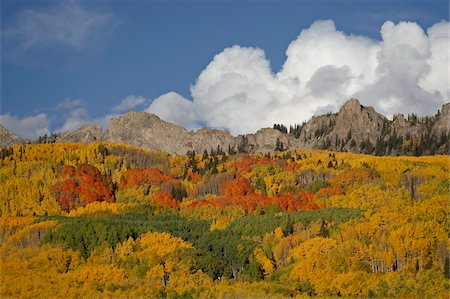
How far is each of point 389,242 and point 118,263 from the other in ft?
221

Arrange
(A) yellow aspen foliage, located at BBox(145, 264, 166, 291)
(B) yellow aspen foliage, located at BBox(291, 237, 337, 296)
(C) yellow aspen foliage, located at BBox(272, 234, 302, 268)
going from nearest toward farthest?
(B) yellow aspen foliage, located at BBox(291, 237, 337, 296), (A) yellow aspen foliage, located at BBox(145, 264, 166, 291), (C) yellow aspen foliage, located at BBox(272, 234, 302, 268)

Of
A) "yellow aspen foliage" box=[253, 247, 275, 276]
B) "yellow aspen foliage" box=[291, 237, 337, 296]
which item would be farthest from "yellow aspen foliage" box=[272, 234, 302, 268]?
"yellow aspen foliage" box=[291, 237, 337, 296]

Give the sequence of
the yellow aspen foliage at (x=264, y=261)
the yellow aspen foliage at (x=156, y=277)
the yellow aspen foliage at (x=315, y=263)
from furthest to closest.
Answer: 1. the yellow aspen foliage at (x=264, y=261)
2. the yellow aspen foliage at (x=156, y=277)
3. the yellow aspen foliage at (x=315, y=263)

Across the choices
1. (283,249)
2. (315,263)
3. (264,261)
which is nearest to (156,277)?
(264,261)

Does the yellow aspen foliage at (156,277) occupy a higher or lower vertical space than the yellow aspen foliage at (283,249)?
lower

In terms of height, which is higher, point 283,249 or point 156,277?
point 283,249

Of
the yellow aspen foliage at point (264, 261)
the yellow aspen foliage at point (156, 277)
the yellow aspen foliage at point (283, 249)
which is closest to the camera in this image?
the yellow aspen foliage at point (156, 277)

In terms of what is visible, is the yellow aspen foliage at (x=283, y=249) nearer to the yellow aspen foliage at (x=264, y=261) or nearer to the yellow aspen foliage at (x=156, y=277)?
the yellow aspen foliage at (x=264, y=261)

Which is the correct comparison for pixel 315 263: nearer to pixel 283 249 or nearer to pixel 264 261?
pixel 264 261

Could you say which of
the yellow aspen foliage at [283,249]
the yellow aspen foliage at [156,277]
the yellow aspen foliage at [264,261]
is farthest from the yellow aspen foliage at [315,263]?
the yellow aspen foliage at [156,277]

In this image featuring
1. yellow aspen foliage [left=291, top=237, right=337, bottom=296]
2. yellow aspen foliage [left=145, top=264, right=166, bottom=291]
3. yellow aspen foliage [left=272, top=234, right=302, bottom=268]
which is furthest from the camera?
yellow aspen foliage [left=272, top=234, right=302, bottom=268]

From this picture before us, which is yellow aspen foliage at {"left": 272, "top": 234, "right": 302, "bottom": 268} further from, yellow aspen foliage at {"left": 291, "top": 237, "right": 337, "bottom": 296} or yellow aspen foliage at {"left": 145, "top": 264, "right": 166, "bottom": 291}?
yellow aspen foliage at {"left": 145, "top": 264, "right": 166, "bottom": 291}

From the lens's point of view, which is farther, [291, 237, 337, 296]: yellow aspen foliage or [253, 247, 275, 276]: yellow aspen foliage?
[253, 247, 275, 276]: yellow aspen foliage

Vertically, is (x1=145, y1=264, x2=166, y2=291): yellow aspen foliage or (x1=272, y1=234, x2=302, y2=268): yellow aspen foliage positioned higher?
(x1=272, y1=234, x2=302, y2=268): yellow aspen foliage
